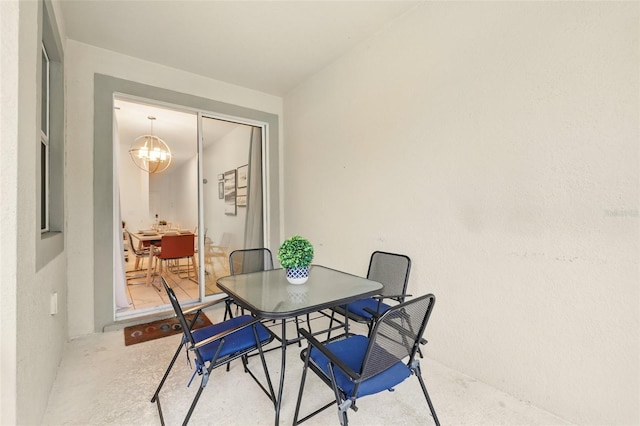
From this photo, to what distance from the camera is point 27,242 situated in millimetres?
1348

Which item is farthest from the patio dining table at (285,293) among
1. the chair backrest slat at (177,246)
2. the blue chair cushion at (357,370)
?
the chair backrest slat at (177,246)

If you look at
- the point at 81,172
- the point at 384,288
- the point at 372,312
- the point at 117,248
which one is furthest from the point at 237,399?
the point at 81,172

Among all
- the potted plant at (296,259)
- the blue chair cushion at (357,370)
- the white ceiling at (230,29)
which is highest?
the white ceiling at (230,29)

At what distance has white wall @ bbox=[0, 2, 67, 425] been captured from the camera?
1140 millimetres

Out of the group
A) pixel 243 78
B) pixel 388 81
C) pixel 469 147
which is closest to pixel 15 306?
pixel 469 147

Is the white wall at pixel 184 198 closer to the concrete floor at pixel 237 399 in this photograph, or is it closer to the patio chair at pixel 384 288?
the concrete floor at pixel 237 399

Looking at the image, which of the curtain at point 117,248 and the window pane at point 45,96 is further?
the curtain at point 117,248

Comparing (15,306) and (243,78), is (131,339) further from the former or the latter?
(243,78)

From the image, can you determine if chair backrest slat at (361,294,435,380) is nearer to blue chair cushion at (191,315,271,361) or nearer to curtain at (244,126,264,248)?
blue chair cushion at (191,315,271,361)

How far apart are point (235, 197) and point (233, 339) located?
8.67 feet

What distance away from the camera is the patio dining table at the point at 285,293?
160cm

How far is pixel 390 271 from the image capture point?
2516mm

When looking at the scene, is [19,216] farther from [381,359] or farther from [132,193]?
[132,193]

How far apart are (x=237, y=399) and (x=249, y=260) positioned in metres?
1.28
